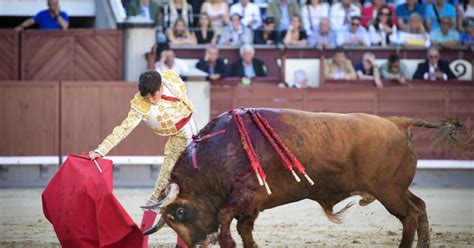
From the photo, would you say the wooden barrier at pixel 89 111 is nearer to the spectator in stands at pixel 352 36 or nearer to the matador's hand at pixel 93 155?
the spectator in stands at pixel 352 36

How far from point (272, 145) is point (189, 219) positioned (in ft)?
2.19

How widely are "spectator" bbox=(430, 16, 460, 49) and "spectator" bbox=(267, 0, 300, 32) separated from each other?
70.3 inches

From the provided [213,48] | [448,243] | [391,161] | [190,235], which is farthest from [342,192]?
→ [213,48]

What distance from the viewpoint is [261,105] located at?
1361cm

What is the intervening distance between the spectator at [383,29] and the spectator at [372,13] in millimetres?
38

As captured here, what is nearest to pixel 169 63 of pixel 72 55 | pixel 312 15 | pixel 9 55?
pixel 72 55

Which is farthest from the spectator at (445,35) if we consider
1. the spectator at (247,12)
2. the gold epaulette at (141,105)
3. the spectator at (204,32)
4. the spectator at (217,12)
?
the gold epaulette at (141,105)

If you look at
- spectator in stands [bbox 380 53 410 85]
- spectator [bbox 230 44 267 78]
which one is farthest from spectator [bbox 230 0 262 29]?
spectator in stands [bbox 380 53 410 85]

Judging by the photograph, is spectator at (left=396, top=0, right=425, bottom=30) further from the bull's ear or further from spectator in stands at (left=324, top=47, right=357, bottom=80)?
the bull's ear

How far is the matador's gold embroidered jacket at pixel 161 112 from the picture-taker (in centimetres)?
720

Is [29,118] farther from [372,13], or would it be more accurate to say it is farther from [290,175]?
[290,175]

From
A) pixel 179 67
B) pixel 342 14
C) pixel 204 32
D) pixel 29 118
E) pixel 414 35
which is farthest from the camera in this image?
pixel 414 35

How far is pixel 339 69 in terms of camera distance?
45.9 ft

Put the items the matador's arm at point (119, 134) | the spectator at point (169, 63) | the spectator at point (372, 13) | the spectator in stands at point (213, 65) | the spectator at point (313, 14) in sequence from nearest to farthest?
the matador's arm at point (119, 134)
the spectator at point (169, 63)
the spectator in stands at point (213, 65)
the spectator at point (313, 14)
the spectator at point (372, 13)
